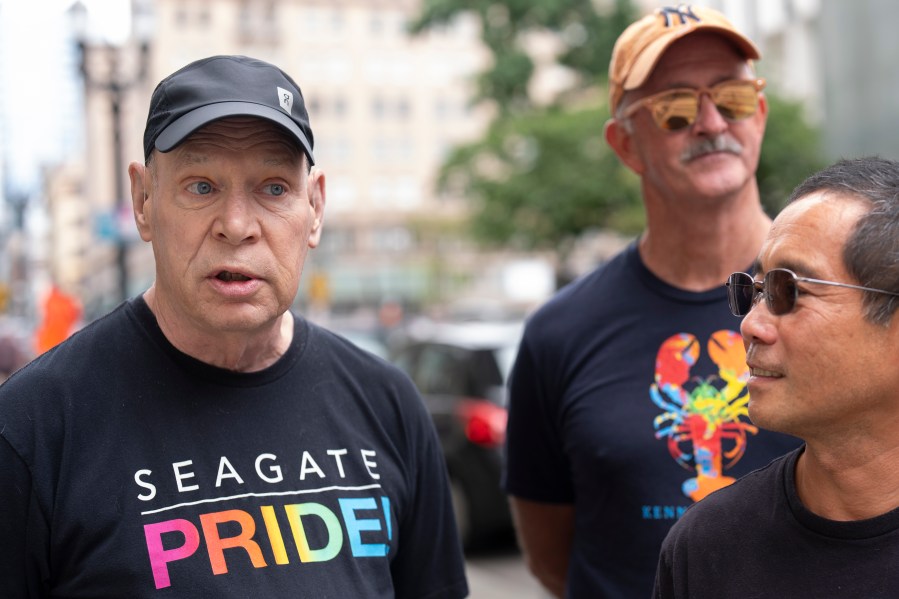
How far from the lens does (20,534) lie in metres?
1.96

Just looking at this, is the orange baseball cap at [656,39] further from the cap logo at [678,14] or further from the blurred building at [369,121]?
the blurred building at [369,121]

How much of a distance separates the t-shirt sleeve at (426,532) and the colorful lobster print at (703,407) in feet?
1.93

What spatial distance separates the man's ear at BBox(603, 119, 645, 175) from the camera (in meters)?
3.07

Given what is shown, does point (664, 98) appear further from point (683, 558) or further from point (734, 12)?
point (734, 12)

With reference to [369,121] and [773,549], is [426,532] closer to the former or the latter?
[773,549]

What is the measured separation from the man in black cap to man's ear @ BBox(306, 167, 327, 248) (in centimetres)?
1

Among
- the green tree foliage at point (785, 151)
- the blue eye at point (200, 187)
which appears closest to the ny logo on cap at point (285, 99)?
the blue eye at point (200, 187)

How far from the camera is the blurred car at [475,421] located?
27.9ft

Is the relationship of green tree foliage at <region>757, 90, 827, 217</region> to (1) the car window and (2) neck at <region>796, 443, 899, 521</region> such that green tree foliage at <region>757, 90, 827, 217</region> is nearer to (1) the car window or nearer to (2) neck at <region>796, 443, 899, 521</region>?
(1) the car window

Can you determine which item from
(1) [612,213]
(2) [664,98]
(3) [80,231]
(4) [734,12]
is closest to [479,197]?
(1) [612,213]

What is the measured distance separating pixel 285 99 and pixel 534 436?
4.45 feet

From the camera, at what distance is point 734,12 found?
29156 millimetres

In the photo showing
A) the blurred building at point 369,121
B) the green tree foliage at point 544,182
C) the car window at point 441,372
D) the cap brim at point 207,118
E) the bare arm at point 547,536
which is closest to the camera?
the cap brim at point 207,118

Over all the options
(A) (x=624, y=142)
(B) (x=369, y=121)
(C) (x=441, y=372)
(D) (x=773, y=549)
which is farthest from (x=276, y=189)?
(B) (x=369, y=121)
